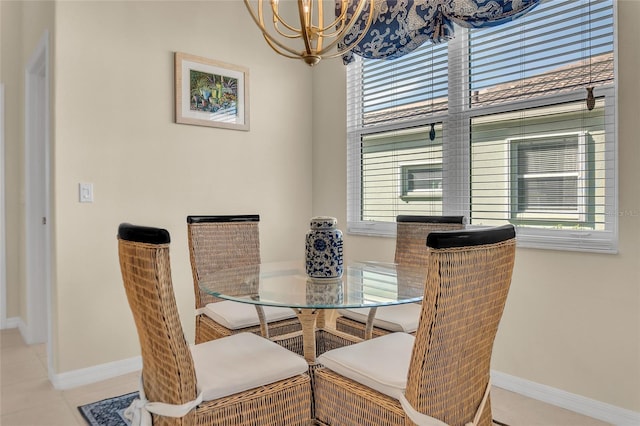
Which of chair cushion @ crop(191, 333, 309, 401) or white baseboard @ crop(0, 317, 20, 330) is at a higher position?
chair cushion @ crop(191, 333, 309, 401)

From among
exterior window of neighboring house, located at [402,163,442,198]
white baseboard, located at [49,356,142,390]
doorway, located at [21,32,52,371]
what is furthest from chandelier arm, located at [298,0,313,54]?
doorway, located at [21,32,52,371]

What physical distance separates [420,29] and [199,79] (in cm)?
149

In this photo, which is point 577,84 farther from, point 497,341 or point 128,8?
point 128,8

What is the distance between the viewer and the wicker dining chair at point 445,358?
1.11 m

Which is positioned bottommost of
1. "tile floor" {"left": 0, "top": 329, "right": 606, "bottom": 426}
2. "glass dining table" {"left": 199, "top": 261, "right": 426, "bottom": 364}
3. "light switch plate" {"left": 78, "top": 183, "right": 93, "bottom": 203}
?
"tile floor" {"left": 0, "top": 329, "right": 606, "bottom": 426}

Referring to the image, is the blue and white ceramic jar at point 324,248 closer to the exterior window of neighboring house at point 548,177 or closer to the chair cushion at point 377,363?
the chair cushion at point 377,363

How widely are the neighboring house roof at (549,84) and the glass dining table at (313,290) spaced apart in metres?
1.12

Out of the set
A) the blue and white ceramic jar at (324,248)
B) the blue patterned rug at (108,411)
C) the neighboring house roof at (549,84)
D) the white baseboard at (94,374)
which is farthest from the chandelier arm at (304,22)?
the white baseboard at (94,374)

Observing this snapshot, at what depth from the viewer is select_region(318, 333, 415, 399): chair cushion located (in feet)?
4.31

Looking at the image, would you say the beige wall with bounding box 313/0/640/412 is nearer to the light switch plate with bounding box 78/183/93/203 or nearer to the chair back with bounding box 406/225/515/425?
the chair back with bounding box 406/225/515/425

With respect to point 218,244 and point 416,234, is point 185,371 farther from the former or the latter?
point 416,234

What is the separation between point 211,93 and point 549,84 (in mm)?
2110

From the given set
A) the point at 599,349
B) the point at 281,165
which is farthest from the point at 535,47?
the point at 281,165

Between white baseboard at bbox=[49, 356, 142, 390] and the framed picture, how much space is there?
159 centimetres
